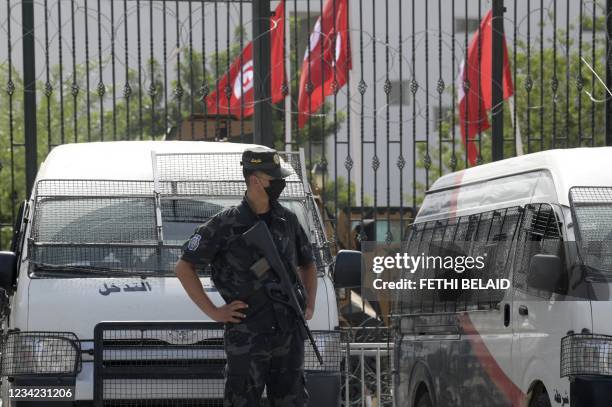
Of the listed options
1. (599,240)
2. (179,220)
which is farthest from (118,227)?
(599,240)

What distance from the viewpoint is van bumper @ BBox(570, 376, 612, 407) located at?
7.09 meters

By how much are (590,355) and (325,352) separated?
1.53 meters

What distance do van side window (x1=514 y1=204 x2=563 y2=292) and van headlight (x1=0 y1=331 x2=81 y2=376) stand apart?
2.74 meters

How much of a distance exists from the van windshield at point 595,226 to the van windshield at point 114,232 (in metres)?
1.94

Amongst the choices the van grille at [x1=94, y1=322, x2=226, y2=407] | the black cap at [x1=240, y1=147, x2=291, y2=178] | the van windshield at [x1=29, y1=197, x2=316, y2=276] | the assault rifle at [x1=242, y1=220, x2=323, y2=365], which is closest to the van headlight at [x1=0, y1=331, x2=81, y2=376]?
the van grille at [x1=94, y1=322, x2=226, y2=407]

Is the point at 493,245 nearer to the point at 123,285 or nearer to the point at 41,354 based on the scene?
the point at 123,285

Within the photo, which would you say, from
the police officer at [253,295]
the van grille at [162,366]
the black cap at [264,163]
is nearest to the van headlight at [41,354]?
the van grille at [162,366]

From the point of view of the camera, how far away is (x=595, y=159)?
8117 millimetres

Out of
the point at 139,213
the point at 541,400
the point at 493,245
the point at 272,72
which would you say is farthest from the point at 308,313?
the point at 272,72

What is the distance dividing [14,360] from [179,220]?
162 centimetres

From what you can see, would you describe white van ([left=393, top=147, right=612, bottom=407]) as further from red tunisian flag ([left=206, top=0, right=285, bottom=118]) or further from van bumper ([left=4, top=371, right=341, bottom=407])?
red tunisian flag ([left=206, top=0, right=285, bottom=118])

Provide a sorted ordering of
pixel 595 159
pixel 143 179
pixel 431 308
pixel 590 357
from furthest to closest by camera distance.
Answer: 1. pixel 431 308
2. pixel 143 179
3. pixel 595 159
4. pixel 590 357

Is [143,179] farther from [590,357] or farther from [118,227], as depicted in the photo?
[590,357]

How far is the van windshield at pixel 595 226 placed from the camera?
7.51 m
